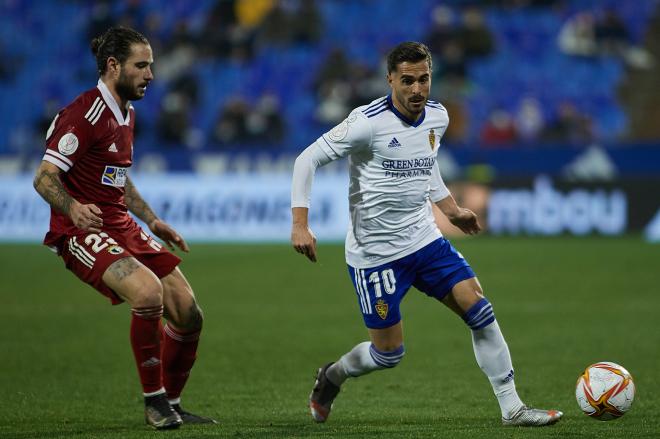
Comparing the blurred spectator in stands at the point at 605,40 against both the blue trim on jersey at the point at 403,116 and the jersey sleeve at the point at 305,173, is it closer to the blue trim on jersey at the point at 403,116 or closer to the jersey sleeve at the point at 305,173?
the blue trim on jersey at the point at 403,116

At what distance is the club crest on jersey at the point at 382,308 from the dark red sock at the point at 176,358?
1156 millimetres

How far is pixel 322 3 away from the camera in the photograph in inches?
961

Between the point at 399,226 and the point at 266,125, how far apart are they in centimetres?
1485

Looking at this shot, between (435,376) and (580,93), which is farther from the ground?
(580,93)

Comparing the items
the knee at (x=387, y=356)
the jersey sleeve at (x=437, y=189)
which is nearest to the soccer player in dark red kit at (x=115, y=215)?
the knee at (x=387, y=356)

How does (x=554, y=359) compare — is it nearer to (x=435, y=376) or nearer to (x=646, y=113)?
(x=435, y=376)

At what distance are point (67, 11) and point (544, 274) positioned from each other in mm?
15699

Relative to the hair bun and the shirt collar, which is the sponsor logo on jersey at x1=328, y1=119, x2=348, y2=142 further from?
the hair bun

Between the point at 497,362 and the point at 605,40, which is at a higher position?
the point at 605,40

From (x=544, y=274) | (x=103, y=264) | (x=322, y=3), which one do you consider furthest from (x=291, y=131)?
(x=103, y=264)

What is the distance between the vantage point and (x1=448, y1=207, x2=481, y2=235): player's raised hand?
6.42 meters

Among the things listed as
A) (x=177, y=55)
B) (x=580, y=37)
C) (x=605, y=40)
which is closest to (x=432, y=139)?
(x=605, y=40)

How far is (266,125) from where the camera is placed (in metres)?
20.7

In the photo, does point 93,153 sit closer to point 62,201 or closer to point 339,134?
point 62,201
